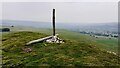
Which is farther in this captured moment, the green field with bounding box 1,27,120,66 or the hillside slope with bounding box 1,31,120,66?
the hillside slope with bounding box 1,31,120,66

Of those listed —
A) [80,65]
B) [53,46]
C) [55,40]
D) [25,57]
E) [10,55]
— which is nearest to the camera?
[80,65]

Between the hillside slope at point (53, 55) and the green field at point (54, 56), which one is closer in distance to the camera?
the green field at point (54, 56)

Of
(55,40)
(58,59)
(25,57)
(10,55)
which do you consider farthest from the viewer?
(55,40)

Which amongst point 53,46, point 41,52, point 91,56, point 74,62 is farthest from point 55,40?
point 74,62

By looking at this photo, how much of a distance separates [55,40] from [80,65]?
47.1ft

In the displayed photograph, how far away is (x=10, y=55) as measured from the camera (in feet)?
124

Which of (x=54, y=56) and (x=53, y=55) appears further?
(x=53, y=55)

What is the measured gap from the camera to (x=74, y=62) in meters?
31.8

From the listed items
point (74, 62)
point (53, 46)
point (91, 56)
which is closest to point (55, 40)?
point (53, 46)

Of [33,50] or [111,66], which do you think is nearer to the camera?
[111,66]

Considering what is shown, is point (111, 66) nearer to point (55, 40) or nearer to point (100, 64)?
point (100, 64)

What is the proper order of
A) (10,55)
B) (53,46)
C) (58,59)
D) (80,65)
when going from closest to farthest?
(80,65)
(58,59)
(10,55)
(53,46)

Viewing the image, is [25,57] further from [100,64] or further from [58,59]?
[100,64]

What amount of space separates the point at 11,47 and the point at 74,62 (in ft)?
50.4
